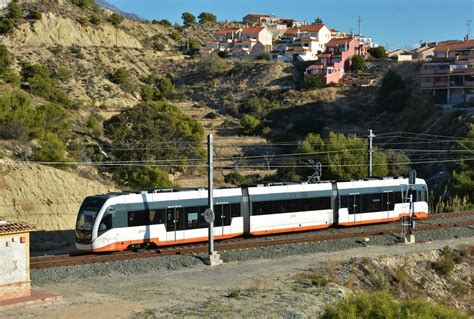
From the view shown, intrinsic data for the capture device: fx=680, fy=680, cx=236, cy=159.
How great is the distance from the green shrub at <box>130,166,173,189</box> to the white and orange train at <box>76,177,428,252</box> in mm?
21604

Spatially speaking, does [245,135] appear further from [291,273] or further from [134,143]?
[291,273]

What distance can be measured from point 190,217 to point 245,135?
61.6 m

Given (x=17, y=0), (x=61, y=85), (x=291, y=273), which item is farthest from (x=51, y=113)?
(x=17, y=0)

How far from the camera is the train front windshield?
1025 inches

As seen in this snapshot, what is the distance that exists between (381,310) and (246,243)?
1137 cm

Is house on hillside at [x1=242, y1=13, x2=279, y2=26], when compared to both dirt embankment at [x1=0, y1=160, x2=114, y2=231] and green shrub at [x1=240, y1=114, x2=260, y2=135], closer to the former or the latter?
green shrub at [x1=240, y1=114, x2=260, y2=135]

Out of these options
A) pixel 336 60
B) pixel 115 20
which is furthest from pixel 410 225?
pixel 115 20

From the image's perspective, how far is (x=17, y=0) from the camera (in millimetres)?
112312

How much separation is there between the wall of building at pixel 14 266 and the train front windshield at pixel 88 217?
Answer: 5667 millimetres

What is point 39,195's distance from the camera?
37469mm

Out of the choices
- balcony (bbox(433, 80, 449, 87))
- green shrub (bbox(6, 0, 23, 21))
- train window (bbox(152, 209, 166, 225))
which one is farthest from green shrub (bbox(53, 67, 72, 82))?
train window (bbox(152, 209, 166, 225))

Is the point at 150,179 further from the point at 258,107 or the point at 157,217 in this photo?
the point at 258,107

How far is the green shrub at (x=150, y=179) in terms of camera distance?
172 feet

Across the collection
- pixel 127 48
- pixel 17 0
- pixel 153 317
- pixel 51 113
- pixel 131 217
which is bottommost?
pixel 153 317
